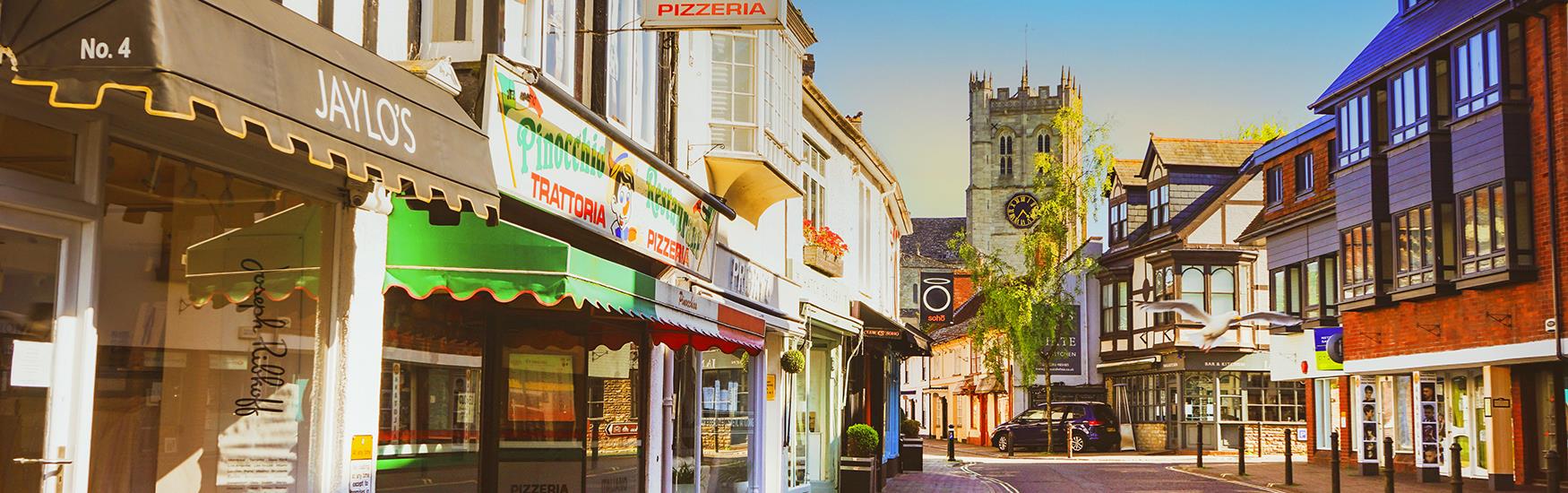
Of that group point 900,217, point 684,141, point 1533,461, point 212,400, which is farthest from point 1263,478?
point 212,400

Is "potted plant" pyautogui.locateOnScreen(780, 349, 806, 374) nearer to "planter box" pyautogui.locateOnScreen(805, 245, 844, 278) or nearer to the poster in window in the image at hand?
"planter box" pyautogui.locateOnScreen(805, 245, 844, 278)

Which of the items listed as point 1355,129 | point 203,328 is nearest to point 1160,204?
point 1355,129

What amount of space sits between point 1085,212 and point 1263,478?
18178mm

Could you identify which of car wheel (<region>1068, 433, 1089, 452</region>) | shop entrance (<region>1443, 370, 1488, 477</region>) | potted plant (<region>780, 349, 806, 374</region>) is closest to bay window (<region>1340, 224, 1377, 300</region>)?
shop entrance (<region>1443, 370, 1488, 477</region>)

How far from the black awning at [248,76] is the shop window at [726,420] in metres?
8.52

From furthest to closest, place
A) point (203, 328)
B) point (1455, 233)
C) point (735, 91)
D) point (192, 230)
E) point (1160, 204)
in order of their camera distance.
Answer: point (1160, 204)
point (1455, 233)
point (735, 91)
point (203, 328)
point (192, 230)

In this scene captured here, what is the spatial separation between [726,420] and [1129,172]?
41155mm

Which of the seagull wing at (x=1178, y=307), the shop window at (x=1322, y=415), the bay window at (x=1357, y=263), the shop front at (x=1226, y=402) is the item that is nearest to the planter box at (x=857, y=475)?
the seagull wing at (x=1178, y=307)

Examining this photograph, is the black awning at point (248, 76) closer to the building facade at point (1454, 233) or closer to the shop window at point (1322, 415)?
the building facade at point (1454, 233)

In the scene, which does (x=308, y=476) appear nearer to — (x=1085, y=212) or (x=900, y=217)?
(x=900, y=217)

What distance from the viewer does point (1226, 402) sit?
4934 cm

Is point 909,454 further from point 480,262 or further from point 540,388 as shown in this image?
point 480,262

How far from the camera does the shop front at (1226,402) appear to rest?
160 feet

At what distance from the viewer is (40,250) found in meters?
6.01
